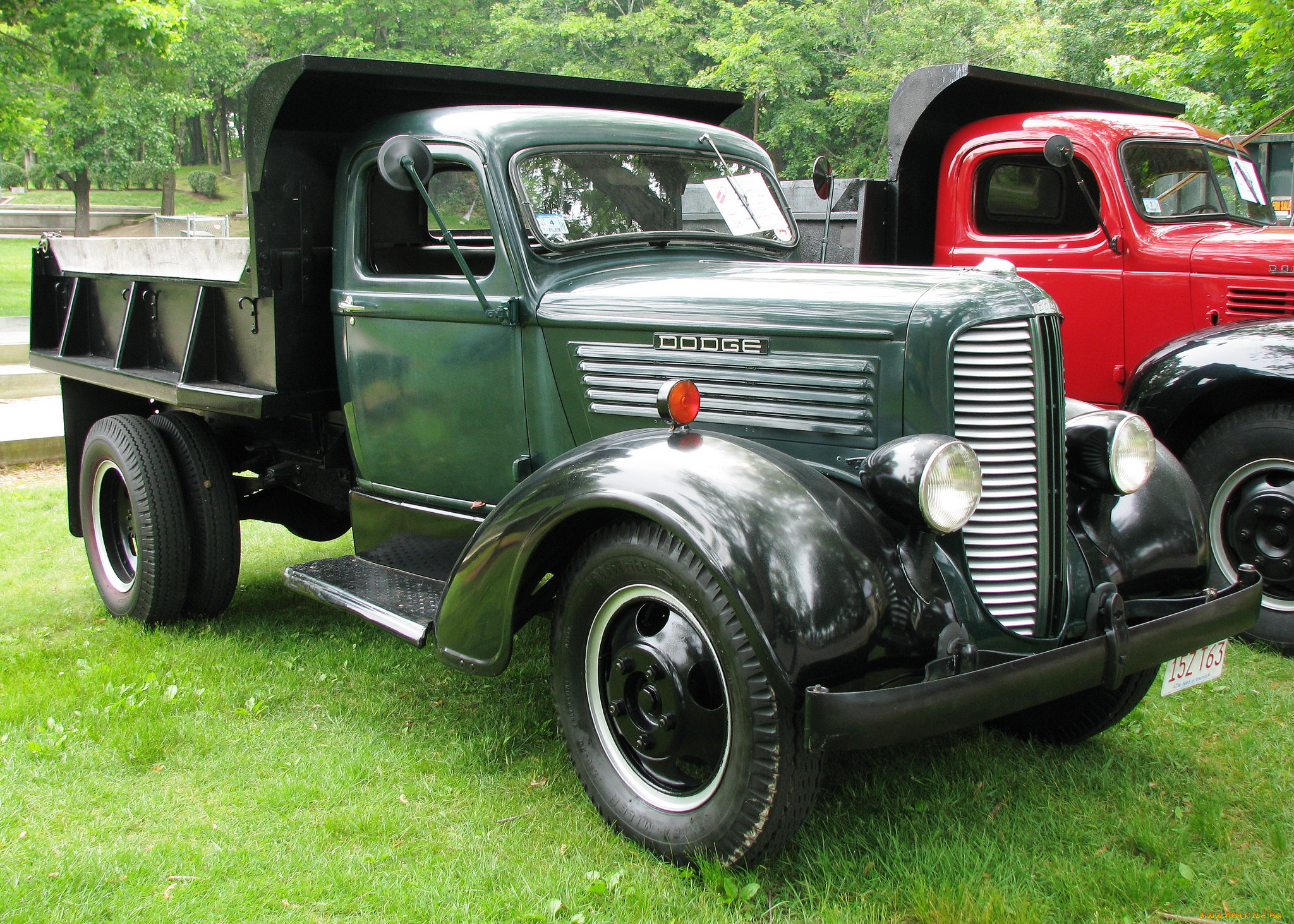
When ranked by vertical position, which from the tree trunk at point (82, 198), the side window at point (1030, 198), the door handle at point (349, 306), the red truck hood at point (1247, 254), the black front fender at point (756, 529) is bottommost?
the black front fender at point (756, 529)

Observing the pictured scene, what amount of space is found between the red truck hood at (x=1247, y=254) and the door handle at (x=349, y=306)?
403 centimetres

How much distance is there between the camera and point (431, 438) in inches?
157

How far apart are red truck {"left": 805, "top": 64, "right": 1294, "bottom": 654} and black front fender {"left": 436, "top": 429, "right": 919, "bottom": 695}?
2599 mm

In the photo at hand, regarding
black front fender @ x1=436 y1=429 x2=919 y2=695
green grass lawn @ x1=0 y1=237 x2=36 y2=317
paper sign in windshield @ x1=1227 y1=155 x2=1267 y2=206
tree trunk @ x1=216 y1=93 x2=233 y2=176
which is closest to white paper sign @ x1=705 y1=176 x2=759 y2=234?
black front fender @ x1=436 y1=429 x2=919 y2=695

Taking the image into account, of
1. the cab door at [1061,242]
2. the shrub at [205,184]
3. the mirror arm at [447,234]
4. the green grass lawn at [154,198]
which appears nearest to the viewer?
the mirror arm at [447,234]

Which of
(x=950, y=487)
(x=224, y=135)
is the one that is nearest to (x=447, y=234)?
(x=950, y=487)

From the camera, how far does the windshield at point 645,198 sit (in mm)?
3738

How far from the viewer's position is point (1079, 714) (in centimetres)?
344

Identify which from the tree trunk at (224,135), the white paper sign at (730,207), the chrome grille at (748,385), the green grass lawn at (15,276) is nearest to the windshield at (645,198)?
→ the white paper sign at (730,207)

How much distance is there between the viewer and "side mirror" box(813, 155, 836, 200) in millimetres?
5809

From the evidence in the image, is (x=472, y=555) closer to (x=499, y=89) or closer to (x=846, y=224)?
(x=499, y=89)

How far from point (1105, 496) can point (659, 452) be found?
1.34 m

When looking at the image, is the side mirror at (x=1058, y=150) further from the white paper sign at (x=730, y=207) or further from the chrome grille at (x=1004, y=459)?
the chrome grille at (x=1004, y=459)

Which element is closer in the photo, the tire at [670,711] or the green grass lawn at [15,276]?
the tire at [670,711]
